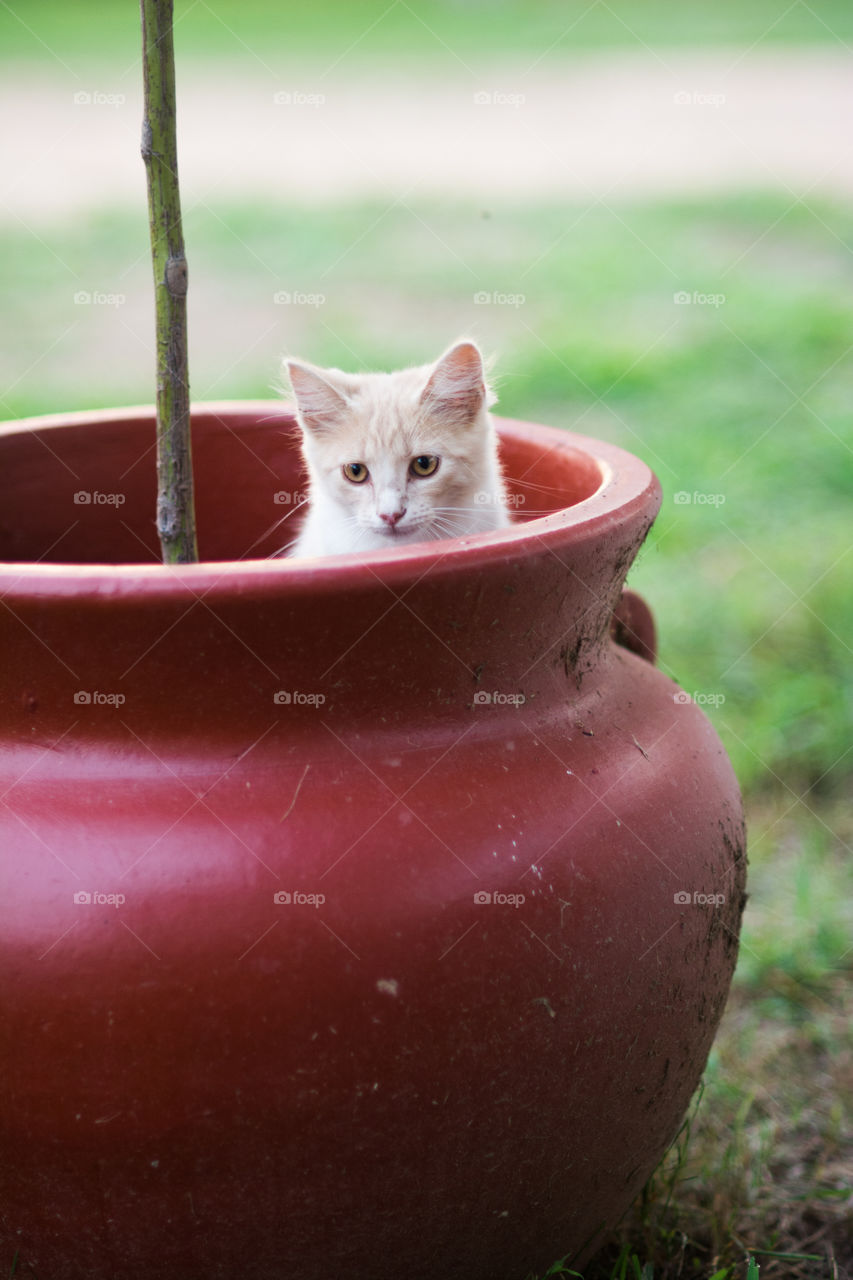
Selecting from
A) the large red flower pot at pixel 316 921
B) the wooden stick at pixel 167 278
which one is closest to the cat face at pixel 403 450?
the wooden stick at pixel 167 278

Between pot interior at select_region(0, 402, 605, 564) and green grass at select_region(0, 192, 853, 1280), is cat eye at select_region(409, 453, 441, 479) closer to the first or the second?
pot interior at select_region(0, 402, 605, 564)

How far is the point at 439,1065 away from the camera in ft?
3.69

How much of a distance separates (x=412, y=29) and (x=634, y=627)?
442 inches

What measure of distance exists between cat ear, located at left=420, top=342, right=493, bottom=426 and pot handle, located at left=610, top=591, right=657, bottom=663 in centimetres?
40

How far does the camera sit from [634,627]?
1.65 m

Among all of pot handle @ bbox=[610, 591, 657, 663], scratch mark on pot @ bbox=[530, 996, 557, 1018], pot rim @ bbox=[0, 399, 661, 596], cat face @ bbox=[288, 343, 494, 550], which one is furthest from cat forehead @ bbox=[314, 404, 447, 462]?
scratch mark on pot @ bbox=[530, 996, 557, 1018]

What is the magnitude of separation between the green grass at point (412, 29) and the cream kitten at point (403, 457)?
7864 mm

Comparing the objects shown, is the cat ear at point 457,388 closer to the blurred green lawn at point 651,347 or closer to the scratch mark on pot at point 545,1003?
the scratch mark on pot at point 545,1003

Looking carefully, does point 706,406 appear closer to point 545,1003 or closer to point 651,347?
point 651,347

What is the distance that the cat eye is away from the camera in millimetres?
1882

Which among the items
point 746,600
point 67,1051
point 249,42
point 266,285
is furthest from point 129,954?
point 249,42

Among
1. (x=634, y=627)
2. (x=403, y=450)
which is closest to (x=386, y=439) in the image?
(x=403, y=450)

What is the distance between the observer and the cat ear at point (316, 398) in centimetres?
188

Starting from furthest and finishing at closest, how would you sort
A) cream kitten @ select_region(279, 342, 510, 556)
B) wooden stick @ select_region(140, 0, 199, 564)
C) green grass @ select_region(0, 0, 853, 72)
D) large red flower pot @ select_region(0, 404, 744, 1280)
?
1. green grass @ select_region(0, 0, 853, 72)
2. cream kitten @ select_region(279, 342, 510, 556)
3. wooden stick @ select_region(140, 0, 199, 564)
4. large red flower pot @ select_region(0, 404, 744, 1280)
